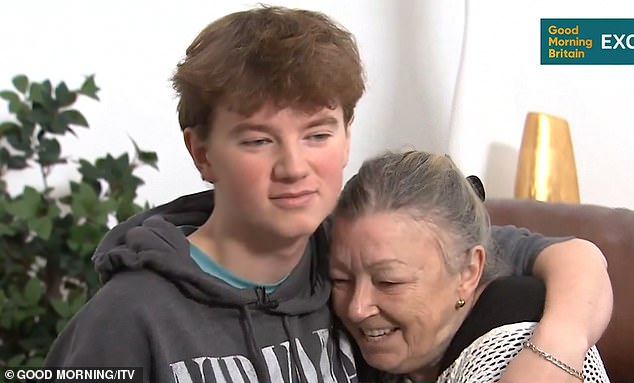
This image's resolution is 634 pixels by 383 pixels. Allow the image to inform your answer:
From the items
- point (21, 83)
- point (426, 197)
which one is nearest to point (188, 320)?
point (426, 197)

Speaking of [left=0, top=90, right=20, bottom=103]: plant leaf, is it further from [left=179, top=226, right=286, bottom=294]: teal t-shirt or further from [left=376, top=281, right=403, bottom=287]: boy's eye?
[left=376, top=281, right=403, bottom=287]: boy's eye

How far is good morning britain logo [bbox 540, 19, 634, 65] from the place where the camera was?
8.48 feet

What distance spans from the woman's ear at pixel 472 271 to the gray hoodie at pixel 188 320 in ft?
0.69

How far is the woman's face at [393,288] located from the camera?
124 cm

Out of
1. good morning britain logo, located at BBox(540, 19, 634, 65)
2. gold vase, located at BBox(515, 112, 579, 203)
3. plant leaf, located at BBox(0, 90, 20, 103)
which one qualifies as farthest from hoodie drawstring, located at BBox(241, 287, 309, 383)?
good morning britain logo, located at BBox(540, 19, 634, 65)

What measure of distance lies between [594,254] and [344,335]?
1.45 ft

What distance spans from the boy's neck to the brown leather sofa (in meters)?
0.74

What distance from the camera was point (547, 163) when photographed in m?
2.34

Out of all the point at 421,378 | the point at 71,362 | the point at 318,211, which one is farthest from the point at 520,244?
the point at 71,362

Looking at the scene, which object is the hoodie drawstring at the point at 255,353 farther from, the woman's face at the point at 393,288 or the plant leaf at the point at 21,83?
the plant leaf at the point at 21,83

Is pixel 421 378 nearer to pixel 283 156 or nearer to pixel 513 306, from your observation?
pixel 513 306

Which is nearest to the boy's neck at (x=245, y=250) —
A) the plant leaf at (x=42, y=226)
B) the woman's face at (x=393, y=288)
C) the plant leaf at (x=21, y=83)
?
the woman's face at (x=393, y=288)

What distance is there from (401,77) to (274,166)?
5.35 feet

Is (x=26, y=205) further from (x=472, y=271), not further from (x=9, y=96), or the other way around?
(x=472, y=271)
